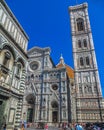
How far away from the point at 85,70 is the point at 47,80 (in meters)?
10.2

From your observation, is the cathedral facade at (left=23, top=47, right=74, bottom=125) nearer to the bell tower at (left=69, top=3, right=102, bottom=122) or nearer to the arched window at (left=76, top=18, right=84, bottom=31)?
the bell tower at (left=69, top=3, right=102, bottom=122)

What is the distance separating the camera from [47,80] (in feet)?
109

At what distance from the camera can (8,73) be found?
10398mm

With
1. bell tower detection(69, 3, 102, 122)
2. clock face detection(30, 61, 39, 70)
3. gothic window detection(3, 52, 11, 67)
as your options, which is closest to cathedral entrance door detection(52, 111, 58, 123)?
bell tower detection(69, 3, 102, 122)

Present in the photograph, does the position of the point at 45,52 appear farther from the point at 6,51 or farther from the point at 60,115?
the point at 6,51

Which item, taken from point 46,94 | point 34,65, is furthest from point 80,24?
point 46,94

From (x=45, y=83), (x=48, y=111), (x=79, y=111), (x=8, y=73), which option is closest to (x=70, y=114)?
(x=79, y=111)

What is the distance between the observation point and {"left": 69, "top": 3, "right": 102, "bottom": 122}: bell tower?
92.6 feet

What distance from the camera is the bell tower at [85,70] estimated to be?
1111 inches

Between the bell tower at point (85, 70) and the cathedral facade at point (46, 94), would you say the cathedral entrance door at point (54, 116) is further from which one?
the bell tower at point (85, 70)

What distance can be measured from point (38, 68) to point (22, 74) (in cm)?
2358

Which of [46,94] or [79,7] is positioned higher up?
[79,7]

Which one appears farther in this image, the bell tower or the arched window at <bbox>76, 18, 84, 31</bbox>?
the arched window at <bbox>76, 18, 84, 31</bbox>

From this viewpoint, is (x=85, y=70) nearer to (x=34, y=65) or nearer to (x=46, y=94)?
(x=46, y=94)
